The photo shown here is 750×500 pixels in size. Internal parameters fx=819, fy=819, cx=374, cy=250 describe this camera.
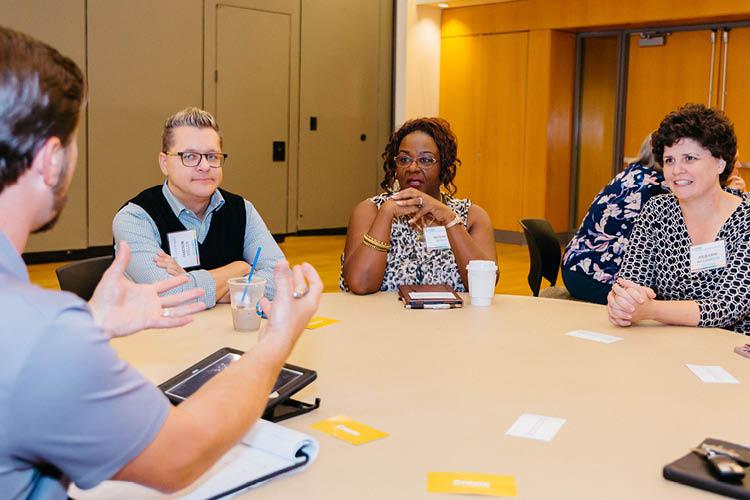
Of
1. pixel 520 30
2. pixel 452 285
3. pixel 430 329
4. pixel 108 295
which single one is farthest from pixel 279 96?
pixel 108 295

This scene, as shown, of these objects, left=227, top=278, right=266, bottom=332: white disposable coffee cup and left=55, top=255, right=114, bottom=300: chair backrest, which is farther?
left=55, top=255, right=114, bottom=300: chair backrest

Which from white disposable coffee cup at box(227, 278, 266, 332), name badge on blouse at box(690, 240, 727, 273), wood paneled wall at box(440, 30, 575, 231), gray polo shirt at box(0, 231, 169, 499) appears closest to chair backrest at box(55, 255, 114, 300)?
white disposable coffee cup at box(227, 278, 266, 332)

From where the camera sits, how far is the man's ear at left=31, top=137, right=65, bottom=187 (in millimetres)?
1018

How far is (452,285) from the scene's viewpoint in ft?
11.1

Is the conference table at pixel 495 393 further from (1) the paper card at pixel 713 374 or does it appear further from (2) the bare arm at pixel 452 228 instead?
(2) the bare arm at pixel 452 228

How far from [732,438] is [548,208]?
8857mm

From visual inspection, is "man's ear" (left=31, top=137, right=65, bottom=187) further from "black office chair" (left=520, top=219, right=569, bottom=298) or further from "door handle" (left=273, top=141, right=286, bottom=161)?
"door handle" (left=273, top=141, right=286, bottom=161)

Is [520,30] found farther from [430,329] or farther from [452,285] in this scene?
[430,329]

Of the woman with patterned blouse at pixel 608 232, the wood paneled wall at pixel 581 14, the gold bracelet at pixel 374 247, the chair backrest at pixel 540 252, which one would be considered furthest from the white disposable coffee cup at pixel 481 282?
the wood paneled wall at pixel 581 14

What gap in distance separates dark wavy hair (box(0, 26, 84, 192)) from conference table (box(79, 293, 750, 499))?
69cm

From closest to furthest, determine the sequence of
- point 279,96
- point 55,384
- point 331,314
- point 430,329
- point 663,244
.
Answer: point 55,384, point 430,329, point 331,314, point 663,244, point 279,96

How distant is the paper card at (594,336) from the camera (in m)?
2.47

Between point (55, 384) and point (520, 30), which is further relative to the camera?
point (520, 30)

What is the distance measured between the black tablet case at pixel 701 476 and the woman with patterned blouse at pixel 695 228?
1.42m
